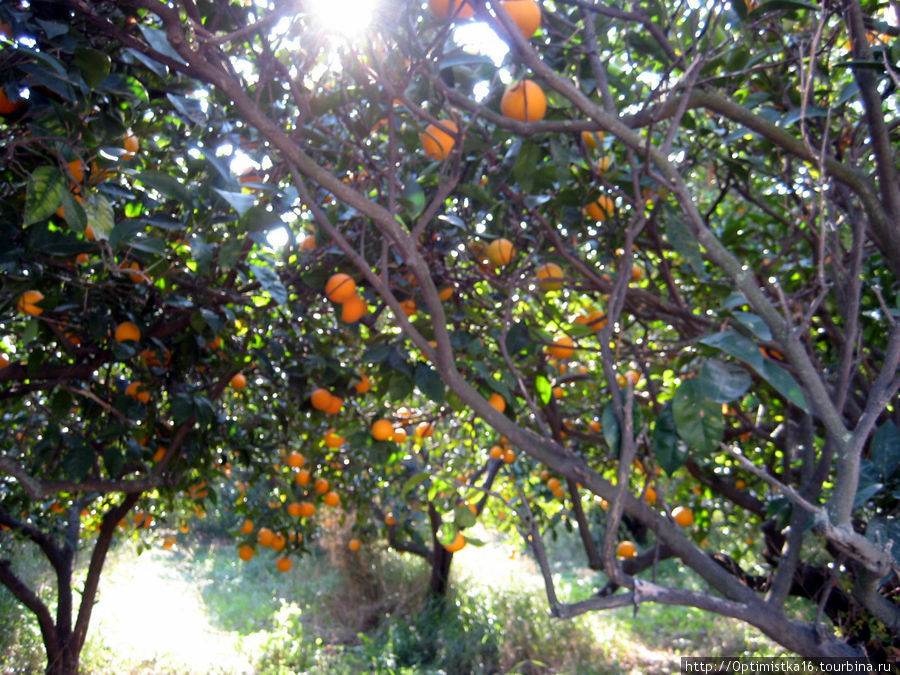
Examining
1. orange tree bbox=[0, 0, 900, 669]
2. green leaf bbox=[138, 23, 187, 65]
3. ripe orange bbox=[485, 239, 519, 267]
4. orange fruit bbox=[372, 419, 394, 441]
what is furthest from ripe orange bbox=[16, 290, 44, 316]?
ripe orange bbox=[485, 239, 519, 267]

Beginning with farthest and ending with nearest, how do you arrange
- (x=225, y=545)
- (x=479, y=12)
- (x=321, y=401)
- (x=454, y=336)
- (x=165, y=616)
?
(x=225, y=545) < (x=165, y=616) < (x=321, y=401) < (x=454, y=336) < (x=479, y=12)

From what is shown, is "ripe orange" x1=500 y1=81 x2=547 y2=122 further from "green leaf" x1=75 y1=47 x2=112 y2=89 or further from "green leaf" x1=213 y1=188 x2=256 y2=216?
"green leaf" x1=75 y1=47 x2=112 y2=89

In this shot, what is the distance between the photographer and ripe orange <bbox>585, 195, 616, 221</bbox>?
1.78m

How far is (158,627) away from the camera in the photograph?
6.08 m

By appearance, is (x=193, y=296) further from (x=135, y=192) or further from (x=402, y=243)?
(x=402, y=243)

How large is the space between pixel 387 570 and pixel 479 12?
22.0ft

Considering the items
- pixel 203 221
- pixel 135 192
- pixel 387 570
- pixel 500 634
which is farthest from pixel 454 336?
pixel 387 570

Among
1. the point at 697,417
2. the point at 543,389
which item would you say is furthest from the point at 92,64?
the point at 543,389

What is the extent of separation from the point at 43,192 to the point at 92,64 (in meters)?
0.28

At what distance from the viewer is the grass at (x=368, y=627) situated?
15.9 ft

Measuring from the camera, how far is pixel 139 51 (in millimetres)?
1180

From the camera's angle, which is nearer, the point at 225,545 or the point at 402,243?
the point at 402,243

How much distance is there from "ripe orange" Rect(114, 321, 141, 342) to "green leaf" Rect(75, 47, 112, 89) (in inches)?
36.0

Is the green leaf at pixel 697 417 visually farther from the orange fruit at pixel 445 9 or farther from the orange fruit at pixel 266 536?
the orange fruit at pixel 266 536
